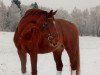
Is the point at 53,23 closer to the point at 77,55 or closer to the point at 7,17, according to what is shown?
the point at 77,55

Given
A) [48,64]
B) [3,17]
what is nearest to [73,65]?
[48,64]

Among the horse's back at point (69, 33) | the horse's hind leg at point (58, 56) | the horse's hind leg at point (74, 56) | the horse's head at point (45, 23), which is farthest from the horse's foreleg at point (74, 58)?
the horse's head at point (45, 23)

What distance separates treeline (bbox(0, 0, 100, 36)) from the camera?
39.8m

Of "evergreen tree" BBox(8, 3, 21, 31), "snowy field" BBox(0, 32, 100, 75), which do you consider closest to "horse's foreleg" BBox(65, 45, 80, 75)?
"snowy field" BBox(0, 32, 100, 75)

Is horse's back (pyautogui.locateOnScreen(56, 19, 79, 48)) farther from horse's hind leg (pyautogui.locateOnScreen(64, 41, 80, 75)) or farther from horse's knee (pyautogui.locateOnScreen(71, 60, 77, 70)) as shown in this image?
horse's knee (pyautogui.locateOnScreen(71, 60, 77, 70))

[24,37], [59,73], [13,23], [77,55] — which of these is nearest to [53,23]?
[24,37]

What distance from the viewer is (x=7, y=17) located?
44156 mm

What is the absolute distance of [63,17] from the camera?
41.1m

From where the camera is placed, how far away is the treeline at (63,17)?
3984cm

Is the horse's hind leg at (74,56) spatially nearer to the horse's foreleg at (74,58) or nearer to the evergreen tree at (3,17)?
the horse's foreleg at (74,58)

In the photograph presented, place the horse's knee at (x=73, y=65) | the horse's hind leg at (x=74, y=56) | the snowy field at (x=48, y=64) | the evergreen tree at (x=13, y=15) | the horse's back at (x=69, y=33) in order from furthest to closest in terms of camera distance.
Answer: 1. the evergreen tree at (x=13, y=15)
2. the snowy field at (x=48, y=64)
3. the horse's knee at (x=73, y=65)
4. the horse's hind leg at (x=74, y=56)
5. the horse's back at (x=69, y=33)

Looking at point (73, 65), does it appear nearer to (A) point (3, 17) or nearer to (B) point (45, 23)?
(B) point (45, 23)

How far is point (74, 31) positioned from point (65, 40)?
391 millimetres

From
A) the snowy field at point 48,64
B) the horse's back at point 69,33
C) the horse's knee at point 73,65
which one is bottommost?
the snowy field at point 48,64
